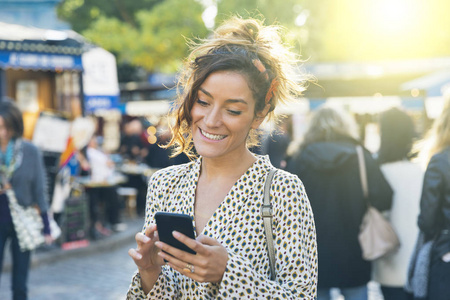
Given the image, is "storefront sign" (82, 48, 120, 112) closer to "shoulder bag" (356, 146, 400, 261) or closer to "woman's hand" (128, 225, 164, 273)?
"shoulder bag" (356, 146, 400, 261)

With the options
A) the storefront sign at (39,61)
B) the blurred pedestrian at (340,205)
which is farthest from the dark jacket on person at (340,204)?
the storefront sign at (39,61)

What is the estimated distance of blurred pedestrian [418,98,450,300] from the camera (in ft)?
11.8

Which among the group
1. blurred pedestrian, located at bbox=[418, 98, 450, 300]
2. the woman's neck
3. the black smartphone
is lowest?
blurred pedestrian, located at bbox=[418, 98, 450, 300]

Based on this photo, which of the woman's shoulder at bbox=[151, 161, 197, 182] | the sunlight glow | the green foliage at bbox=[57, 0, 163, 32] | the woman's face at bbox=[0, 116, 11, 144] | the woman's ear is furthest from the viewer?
the green foliage at bbox=[57, 0, 163, 32]

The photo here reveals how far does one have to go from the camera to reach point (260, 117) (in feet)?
7.00

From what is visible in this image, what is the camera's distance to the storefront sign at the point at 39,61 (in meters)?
9.69

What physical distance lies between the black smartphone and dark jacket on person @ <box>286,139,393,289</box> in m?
2.61

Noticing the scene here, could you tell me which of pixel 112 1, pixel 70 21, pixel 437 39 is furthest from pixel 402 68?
pixel 70 21

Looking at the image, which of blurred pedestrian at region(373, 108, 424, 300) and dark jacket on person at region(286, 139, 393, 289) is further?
blurred pedestrian at region(373, 108, 424, 300)

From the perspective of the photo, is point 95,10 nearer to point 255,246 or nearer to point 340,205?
point 340,205

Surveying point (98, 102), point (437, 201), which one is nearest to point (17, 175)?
point (437, 201)

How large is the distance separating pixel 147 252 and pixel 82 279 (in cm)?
604

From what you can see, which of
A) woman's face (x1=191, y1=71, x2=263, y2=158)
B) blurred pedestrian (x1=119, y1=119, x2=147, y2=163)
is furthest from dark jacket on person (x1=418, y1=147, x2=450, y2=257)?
blurred pedestrian (x1=119, y1=119, x2=147, y2=163)

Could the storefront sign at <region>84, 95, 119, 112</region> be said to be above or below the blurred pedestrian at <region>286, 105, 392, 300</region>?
above
